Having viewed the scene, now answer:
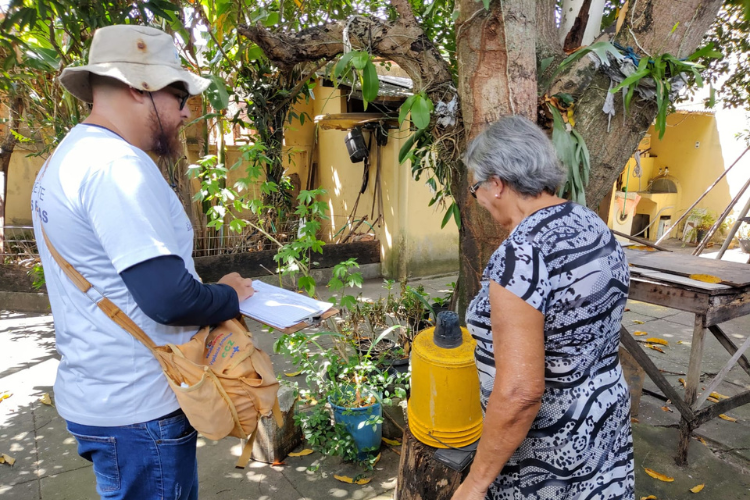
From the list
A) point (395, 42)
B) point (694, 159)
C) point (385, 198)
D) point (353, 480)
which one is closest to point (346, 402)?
point (353, 480)

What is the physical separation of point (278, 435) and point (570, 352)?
2083mm

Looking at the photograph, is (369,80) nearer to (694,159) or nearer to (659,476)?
(659,476)

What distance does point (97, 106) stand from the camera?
1295 millimetres

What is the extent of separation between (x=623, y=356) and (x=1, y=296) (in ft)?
22.0

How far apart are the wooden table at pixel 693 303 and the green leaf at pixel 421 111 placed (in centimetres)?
146

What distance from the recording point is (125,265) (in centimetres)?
108

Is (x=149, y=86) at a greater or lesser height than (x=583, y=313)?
greater

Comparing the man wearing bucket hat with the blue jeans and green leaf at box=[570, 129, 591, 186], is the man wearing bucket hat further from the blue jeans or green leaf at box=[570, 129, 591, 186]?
green leaf at box=[570, 129, 591, 186]

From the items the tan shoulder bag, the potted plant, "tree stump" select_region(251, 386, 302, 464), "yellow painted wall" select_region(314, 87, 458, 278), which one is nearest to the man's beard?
the tan shoulder bag

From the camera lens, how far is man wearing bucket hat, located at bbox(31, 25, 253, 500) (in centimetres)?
111

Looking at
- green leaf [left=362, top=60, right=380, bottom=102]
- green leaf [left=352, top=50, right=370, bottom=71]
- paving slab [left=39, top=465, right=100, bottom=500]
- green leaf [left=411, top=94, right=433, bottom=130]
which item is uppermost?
green leaf [left=352, top=50, right=370, bottom=71]

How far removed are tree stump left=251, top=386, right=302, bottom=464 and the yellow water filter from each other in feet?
3.87

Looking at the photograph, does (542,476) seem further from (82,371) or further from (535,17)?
(535,17)

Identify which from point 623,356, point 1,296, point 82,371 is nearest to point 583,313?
point 82,371
